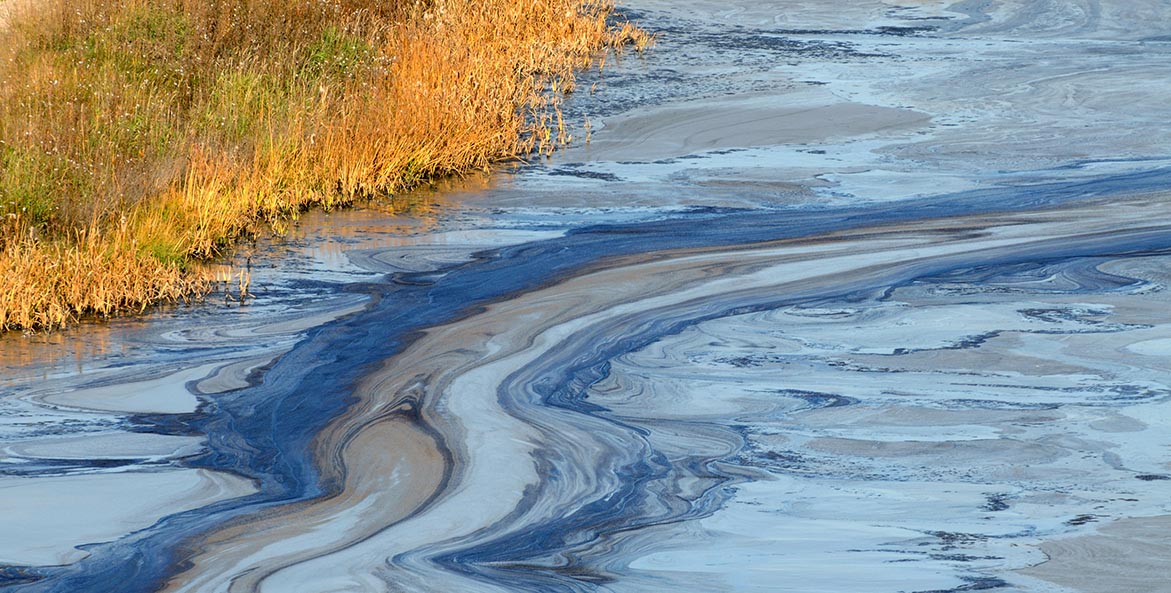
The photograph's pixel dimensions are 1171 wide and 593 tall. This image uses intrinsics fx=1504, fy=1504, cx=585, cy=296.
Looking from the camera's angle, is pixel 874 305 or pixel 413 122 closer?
pixel 874 305

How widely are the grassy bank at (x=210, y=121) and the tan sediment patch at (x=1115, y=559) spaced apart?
10.6ft

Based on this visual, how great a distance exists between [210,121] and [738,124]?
285 centimetres

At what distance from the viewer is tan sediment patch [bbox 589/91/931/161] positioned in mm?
7688

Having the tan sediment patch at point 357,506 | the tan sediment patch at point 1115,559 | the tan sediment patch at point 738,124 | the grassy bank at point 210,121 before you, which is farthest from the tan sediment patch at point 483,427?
the tan sediment patch at point 738,124

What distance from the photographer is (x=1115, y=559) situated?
10.3ft

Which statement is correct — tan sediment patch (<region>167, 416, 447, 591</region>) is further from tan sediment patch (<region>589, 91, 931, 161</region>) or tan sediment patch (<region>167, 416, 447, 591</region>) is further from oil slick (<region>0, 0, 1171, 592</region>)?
tan sediment patch (<region>589, 91, 931, 161</region>)

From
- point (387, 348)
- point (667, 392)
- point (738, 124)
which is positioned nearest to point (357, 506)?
point (667, 392)

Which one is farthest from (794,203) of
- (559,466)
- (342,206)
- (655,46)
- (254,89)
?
(655,46)

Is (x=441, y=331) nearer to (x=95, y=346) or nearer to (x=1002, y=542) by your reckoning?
(x=95, y=346)

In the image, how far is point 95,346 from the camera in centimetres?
473

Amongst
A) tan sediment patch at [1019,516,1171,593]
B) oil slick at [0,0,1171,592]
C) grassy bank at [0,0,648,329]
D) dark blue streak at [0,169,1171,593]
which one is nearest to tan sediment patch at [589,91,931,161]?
oil slick at [0,0,1171,592]

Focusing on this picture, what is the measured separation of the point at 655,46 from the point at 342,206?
416 centimetres

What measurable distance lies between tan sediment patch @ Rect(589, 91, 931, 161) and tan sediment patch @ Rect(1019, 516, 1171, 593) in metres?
4.43

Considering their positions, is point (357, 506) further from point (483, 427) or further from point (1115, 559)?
point (1115, 559)
